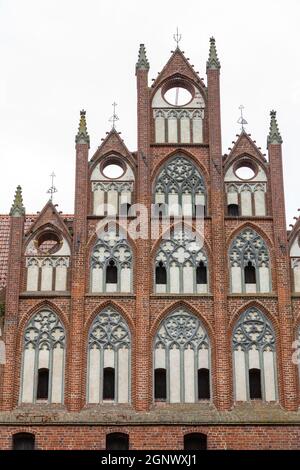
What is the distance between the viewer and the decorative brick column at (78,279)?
2231 cm

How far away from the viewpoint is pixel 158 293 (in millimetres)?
23547

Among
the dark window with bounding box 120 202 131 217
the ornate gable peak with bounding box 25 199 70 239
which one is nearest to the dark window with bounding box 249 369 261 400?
the dark window with bounding box 120 202 131 217

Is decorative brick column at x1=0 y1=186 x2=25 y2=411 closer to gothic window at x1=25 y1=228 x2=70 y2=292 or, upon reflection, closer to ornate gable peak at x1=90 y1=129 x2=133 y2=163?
gothic window at x1=25 y1=228 x2=70 y2=292

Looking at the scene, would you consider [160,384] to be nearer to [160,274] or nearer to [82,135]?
[160,274]

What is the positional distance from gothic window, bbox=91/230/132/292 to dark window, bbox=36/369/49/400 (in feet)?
8.29

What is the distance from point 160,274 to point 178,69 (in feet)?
21.1

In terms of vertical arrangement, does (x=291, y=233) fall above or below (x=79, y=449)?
above

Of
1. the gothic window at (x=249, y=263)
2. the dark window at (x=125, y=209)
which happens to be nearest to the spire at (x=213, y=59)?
the dark window at (x=125, y=209)

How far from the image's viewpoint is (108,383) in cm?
2261

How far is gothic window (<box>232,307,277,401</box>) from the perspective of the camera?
22.5m

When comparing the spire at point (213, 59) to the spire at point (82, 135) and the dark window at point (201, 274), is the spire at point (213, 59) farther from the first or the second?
the dark window at point (201, 274)

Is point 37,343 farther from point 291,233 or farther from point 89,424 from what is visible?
point 291,233
